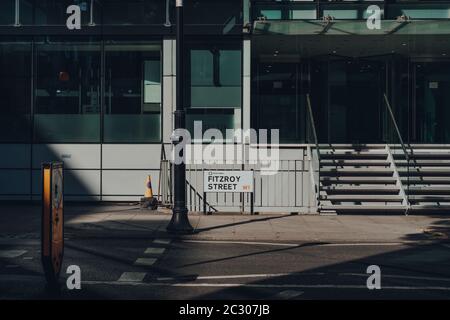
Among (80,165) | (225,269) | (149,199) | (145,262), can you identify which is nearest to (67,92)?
(80,165)

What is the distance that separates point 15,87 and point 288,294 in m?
14.4

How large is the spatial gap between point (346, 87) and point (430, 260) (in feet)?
40.0

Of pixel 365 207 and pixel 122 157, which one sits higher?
pixel 122 157

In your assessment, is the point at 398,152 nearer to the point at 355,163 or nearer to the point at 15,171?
the point at 355,163

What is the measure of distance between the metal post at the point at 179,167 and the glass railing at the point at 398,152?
22.1 ft

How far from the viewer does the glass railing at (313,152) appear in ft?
62.5

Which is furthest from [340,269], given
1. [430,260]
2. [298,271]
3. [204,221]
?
[204,221]

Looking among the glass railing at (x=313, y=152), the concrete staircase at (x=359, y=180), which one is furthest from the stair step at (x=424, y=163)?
the glass railing at (x=313, y=152)

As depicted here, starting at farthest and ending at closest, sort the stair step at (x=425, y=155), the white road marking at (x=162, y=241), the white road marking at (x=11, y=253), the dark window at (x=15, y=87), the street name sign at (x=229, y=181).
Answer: the stair step at (x=425, y=155)
the dark window at (x=15, y=87)
the street name sign at (x=229, y=181)
the white road marking at (x=162, y=241)
the white road marking at (x=11, y=253)

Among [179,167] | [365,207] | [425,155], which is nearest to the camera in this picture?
[179,167]

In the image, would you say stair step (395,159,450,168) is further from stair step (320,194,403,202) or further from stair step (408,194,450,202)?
stair step (320,194,403,202)

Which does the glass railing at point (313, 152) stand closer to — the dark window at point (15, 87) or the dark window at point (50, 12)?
the dark window at point (50, 12)

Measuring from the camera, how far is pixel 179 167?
1466 cm
